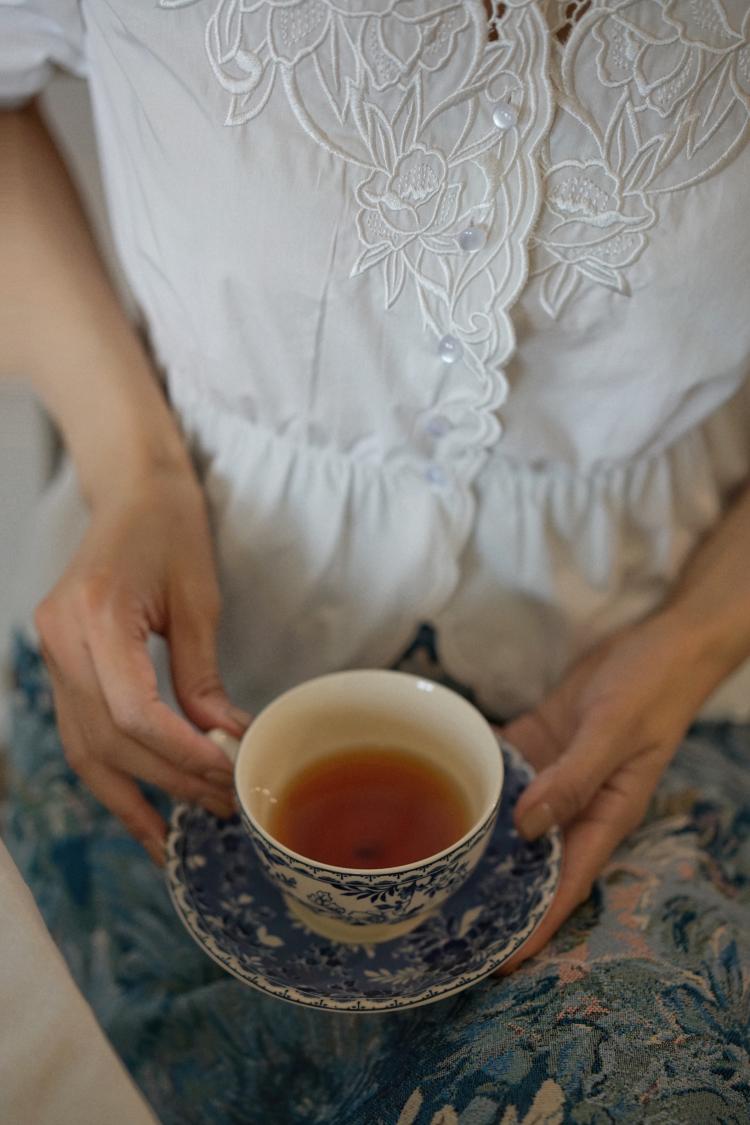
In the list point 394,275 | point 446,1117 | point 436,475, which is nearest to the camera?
point 446,1117

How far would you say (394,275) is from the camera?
0.51 metres

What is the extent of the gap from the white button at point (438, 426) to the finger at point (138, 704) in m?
0.22

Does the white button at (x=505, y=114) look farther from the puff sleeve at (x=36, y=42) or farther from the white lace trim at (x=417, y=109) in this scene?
the puff sleeve at (x=36, y=42)

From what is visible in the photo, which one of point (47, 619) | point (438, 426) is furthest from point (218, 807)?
point (438, 426)

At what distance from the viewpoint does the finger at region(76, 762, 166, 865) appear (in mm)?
550

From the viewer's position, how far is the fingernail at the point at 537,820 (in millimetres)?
542

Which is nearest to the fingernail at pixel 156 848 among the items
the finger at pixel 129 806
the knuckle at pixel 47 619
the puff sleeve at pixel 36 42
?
the finger at pixel 129 806

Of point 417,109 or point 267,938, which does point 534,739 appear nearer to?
point 267,938

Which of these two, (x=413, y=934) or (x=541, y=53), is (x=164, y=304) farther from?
(x=413, y=934)

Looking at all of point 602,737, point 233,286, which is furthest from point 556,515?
point 233,286

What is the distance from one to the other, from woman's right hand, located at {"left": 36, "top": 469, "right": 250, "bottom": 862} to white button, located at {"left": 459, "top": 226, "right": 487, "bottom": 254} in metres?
0.26

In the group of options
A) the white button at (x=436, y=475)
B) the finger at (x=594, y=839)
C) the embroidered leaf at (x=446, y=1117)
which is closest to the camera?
the embroidered leaf at (x=446, y=1117)

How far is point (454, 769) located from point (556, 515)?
0.62 ft

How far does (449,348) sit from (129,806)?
1.07 ft
